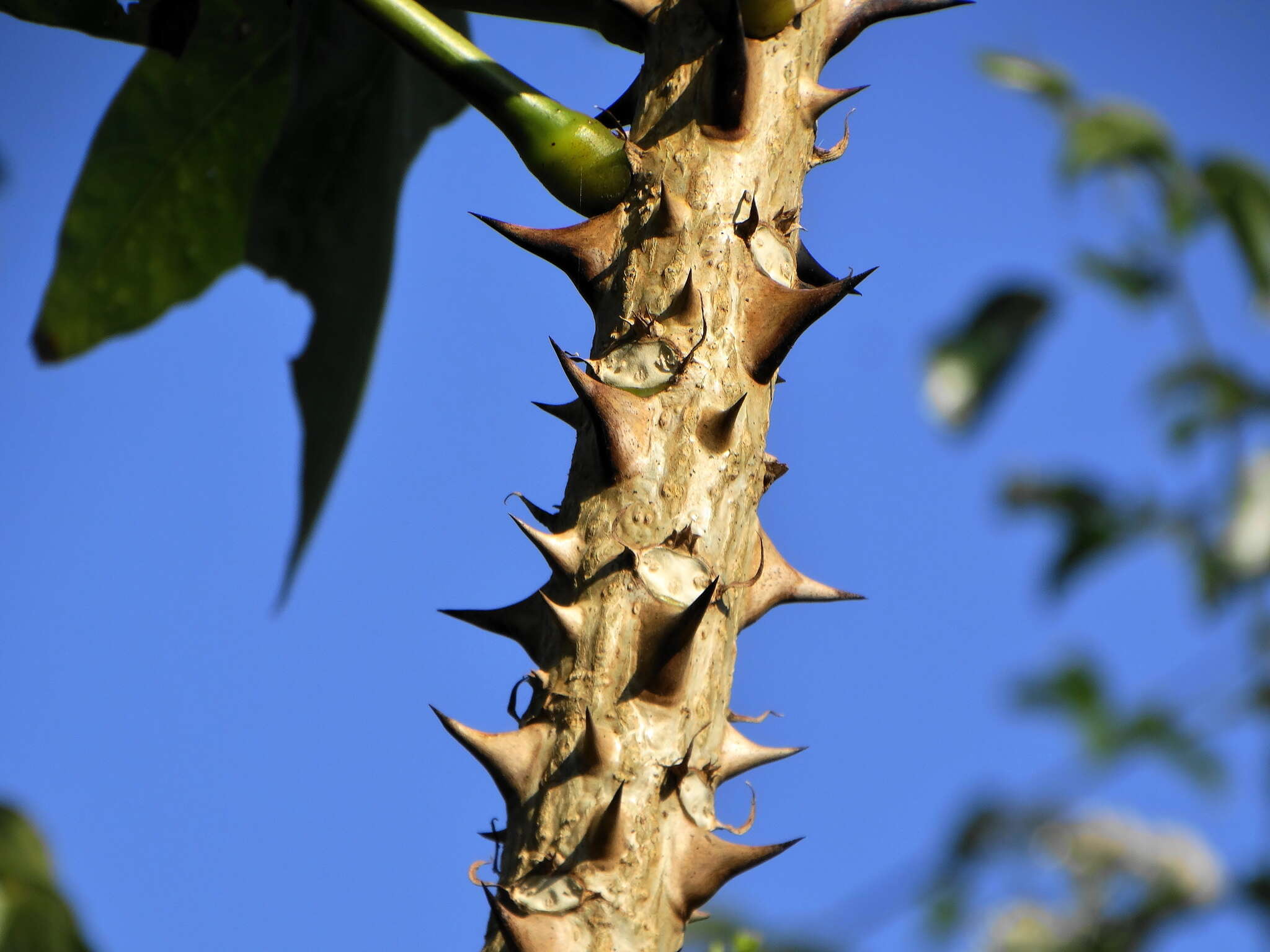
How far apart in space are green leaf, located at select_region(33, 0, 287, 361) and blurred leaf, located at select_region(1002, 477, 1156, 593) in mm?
1643

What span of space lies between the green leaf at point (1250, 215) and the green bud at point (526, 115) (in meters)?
1.45

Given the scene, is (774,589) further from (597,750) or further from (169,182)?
(169,182)

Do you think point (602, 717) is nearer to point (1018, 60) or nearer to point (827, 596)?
point (827, 596)

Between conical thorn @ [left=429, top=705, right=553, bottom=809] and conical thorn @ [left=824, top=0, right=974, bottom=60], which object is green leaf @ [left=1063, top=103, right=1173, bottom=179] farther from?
conical thorn @ [left=429, top=705, right=553, bottom=809]

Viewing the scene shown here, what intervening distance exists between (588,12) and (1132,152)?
139 centimetres

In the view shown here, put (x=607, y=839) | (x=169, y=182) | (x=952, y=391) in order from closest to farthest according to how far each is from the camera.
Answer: (x=607, y=839) < (x=169, y=182) < (x=952, y=391)

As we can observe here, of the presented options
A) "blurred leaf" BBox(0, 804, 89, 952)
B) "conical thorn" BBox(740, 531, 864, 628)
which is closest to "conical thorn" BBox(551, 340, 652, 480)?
"conical thorn" BBox(740, 531, 864, 628)

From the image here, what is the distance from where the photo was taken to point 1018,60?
6.69 feet

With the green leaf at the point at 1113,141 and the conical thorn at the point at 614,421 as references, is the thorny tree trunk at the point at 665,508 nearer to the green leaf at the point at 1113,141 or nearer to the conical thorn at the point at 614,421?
the conical thorn at the point at 614,421

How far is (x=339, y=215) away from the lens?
114 centimetres

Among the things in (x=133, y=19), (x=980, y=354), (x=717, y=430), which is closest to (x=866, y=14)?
(x=717, y=430)

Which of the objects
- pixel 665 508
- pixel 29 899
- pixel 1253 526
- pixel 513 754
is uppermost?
pixel 1253 526

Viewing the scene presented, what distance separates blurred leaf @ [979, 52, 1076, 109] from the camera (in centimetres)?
196

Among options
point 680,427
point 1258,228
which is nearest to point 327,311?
point 680,427
